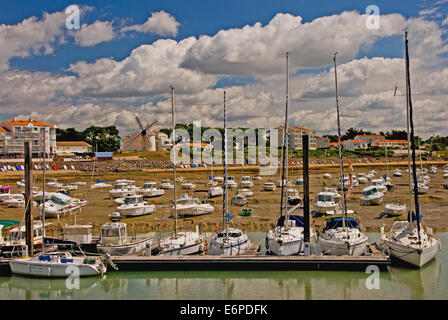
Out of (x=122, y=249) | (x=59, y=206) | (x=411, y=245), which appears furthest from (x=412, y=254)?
(x=59, y=206)

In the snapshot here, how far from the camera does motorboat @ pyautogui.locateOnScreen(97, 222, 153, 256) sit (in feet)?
95.5

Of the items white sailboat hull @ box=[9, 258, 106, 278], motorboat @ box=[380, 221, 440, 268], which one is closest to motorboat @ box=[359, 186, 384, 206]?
motorboat @ box=[380, 221, 440, 268]

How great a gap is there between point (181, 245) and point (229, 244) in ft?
10.6

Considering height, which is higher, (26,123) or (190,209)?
(26,123)

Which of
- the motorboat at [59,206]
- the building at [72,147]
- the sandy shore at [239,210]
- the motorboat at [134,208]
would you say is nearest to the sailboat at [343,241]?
the sandy shore at [239,210]

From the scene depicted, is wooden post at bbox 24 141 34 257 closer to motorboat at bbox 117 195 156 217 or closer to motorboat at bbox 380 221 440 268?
motorboat at bbox 117 195 156 217

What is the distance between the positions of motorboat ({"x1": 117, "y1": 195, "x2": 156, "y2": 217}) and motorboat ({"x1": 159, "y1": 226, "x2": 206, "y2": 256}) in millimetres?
16633

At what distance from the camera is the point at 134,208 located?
45531mm

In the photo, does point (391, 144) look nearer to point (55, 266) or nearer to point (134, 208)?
point (134, 208)

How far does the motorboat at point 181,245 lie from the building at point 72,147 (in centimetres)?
12565

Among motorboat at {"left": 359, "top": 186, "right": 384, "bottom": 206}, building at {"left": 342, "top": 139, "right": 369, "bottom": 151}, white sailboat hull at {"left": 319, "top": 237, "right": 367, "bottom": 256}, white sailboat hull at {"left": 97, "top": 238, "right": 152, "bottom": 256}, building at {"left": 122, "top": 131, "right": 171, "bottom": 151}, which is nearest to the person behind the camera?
white sailboat hull at {"left": 319, "top": 237, "right": 367, "bottom": 256}

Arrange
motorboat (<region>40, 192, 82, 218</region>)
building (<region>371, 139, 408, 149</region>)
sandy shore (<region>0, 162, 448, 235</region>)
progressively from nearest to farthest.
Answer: sandy shore (<region>0, 162, 448, 235</region>)
motorboat (<region>40, 192, 82, 218</region>)
building (<region>371, 139, 408, 149</region>)
